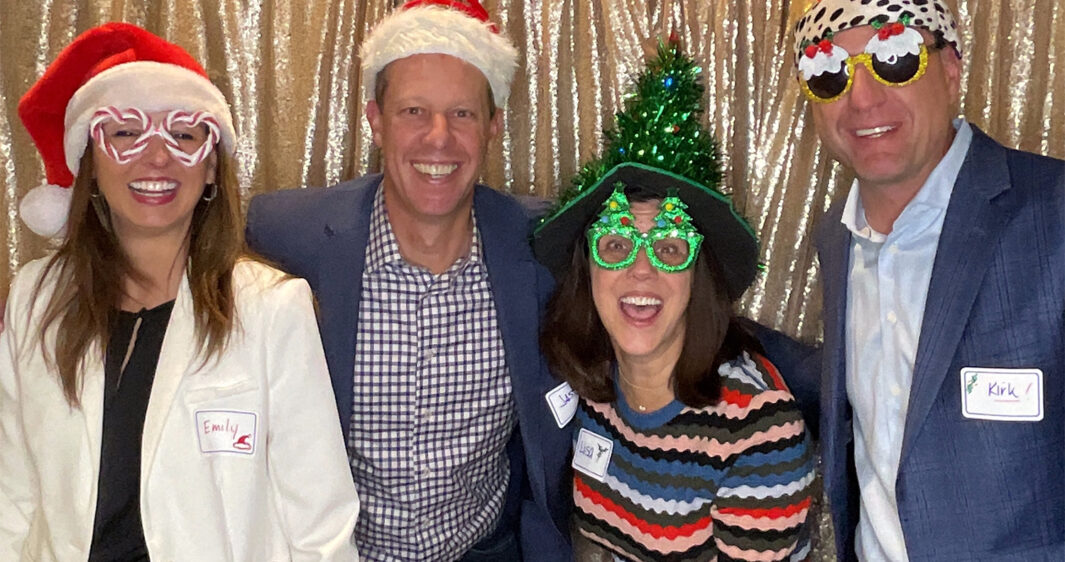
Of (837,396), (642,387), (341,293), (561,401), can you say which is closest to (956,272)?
(837,396)

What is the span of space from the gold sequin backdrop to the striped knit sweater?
2.62 ft

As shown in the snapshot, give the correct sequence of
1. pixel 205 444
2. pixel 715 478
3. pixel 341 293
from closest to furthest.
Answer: pixel 205 444 → pixel 715 478 → pixel 341 293

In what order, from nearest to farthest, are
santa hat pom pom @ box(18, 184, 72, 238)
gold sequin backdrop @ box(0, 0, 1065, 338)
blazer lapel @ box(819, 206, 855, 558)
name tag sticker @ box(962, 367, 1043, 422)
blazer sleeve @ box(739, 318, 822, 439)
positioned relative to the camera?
name tag sticker @ box(962, 367, 1043, 422), santa hat pom pom @ box(18, 184, 72, 238), blazer lapel @ box(819, 206, 855, 558), blazer sleeve @ box(739, 318, 822, 439), gold sequin backdrop @ box(0, 0, 1065, 338)

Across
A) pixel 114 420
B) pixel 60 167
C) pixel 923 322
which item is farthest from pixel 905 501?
pixel 60 167

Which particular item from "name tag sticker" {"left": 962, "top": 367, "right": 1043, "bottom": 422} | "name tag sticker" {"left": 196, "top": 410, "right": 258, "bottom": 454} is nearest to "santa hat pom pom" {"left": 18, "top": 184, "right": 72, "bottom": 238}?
"name tag sticker" {"left": 196, "top": 410, "right": 258, "bottom": 454}

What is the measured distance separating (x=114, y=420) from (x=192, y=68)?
791 mm

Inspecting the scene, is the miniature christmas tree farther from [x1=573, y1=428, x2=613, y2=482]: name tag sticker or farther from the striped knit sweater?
[x1=573, y1=428, x2=613, y2=482]: name tag sticker

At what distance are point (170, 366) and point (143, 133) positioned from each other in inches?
19.6

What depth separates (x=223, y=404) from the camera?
1833 mm

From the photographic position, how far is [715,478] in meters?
1.93

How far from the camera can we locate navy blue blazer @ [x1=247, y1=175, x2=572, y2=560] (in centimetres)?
215

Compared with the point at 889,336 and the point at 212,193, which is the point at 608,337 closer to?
the point at 889,336

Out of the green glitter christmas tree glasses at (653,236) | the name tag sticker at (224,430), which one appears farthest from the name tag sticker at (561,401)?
the name tag sticker at (224,430)

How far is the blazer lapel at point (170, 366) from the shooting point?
5.87 ft
